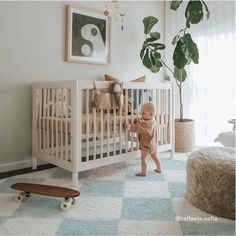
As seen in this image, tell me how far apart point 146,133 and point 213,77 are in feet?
4.87

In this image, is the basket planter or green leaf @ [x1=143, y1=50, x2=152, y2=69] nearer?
green leaf @ [x1=143, y1=50, x2=152, y2=69]

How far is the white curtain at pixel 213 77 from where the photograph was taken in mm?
3070

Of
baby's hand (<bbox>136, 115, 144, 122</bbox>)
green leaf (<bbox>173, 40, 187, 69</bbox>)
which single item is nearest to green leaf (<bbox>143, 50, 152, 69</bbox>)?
green leaf (<bbox>173, 40, 187, 69</bbox>)

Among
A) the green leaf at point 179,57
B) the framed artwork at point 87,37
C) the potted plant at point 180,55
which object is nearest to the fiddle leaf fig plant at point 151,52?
the potted plant at point 180,55

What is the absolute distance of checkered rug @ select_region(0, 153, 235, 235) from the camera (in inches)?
52.6

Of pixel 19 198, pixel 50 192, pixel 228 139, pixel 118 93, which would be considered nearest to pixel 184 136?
pixel 228 139

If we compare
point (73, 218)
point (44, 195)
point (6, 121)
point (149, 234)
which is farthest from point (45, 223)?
point (6, 121)

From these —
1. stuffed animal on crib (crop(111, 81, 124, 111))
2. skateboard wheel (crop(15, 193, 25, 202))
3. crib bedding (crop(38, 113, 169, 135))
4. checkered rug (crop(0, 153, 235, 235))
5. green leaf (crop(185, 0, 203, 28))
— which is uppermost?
green leaf (crop(185, 0, 203, 28))

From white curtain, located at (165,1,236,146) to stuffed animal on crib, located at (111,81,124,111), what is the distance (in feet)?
5.01

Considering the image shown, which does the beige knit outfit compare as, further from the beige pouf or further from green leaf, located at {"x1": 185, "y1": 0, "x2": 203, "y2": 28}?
green leaf, located at {"x1": 185, "y1": 0, "x2": 203, "y2": 28}

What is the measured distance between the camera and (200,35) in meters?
3.29

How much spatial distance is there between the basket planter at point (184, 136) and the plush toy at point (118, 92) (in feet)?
3.81

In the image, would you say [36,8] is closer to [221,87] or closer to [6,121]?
[6,121]

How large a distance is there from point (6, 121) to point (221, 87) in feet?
7.87
